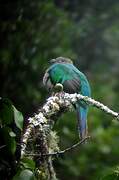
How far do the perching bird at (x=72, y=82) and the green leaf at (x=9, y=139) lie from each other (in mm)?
856

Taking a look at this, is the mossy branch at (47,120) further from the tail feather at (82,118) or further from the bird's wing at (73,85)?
the bird's wing at (73,85)

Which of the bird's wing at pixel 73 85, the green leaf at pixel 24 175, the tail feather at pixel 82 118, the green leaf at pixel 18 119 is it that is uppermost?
the bird's wing at pixel 73 85

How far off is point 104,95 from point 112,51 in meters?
1.87

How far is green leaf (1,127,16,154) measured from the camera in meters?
2.48

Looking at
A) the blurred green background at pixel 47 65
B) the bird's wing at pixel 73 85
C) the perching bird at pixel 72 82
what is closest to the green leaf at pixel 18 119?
the perching bird at pixel 72 82

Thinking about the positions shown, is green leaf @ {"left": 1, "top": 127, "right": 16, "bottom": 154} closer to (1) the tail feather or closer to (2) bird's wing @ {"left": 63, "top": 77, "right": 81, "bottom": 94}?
(1) the tail feather

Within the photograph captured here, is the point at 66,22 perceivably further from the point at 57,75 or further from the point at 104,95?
the point at 57,75

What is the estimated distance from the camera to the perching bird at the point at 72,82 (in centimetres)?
341

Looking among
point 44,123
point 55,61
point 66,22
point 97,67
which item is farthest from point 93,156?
point 44,123

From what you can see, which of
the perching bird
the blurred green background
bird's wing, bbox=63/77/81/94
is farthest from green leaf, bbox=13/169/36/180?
the blurred green background

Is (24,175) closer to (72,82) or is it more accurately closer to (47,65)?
(72,82)

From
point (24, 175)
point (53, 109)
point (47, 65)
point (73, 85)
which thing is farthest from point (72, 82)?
point (47, 65)

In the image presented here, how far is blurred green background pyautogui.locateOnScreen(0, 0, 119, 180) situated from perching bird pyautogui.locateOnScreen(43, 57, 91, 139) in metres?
2.55

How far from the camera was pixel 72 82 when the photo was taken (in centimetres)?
362
